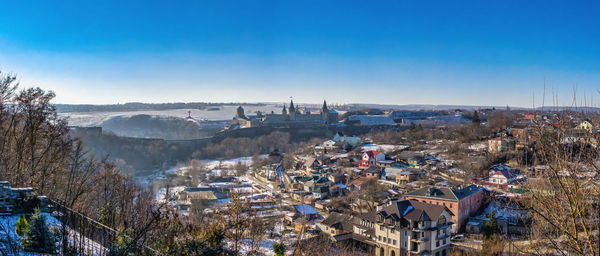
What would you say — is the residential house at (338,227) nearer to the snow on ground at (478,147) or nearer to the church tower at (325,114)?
the snow on ground at (478,147)

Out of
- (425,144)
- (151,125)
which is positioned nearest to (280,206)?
(425,144)

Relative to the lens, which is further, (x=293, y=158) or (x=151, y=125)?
(x=151, y=125)

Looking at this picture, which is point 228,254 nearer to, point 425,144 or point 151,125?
point 425,144

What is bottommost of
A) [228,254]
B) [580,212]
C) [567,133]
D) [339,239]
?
[339,239]

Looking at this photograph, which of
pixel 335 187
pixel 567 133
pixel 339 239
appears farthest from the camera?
pixel 335 187

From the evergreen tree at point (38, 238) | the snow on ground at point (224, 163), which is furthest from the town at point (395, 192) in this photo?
the evergreen tree at point (38, 238)

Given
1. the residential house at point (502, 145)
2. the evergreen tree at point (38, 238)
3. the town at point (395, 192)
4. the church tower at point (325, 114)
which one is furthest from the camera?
the church tower at point (325, 114)

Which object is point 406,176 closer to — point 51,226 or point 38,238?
point 51,226
